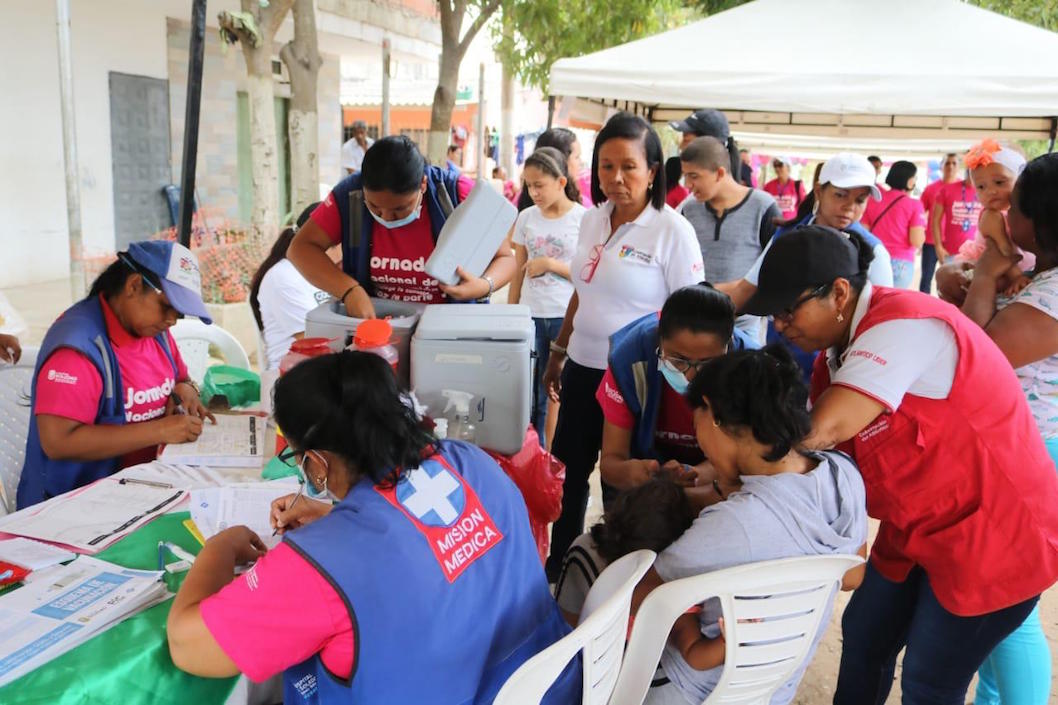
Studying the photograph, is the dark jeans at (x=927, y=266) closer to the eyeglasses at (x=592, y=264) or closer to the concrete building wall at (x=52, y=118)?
the eyeglasses at (x=592, y=264)

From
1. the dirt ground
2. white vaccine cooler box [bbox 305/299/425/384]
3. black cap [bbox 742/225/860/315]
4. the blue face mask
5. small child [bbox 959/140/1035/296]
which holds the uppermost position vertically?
small child [bbox 959/140/1035/296]

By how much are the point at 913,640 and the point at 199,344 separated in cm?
292

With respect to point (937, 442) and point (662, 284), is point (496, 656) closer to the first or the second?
point (937, 442)

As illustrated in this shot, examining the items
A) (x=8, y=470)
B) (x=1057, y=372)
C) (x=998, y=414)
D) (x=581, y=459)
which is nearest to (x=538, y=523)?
(x=581, y=459)

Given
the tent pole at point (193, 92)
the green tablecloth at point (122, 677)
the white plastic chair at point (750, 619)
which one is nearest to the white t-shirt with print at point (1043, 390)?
the white plastic chair at point (750, 619)

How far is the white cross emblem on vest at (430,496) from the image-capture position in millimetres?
1225

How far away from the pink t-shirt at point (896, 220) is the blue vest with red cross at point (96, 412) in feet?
19.1

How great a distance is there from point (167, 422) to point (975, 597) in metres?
2.07

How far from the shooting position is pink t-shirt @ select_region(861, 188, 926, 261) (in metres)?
6.27

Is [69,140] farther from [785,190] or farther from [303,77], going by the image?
[785,190]

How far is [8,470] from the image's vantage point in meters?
2.38

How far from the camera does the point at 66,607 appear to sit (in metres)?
1.33

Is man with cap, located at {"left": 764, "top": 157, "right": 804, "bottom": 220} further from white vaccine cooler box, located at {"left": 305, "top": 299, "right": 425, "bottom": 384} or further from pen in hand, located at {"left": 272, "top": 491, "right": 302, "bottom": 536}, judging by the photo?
pen in hand, located at {"left": 272, "top": 491, "right": 302, "bottom": 536}

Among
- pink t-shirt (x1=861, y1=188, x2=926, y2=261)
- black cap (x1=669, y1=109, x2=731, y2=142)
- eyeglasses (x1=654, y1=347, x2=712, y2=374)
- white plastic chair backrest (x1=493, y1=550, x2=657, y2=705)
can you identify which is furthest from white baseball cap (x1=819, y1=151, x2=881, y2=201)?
pink t-shirt (x1=861, y1=188, x2=926, y2=261)
